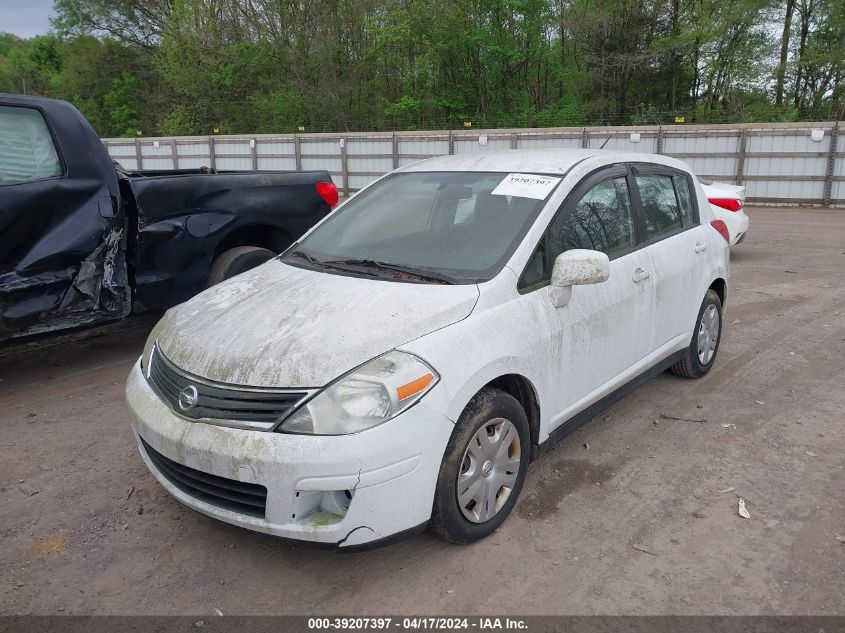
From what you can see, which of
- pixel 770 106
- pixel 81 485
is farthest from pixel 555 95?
pixel 81 485

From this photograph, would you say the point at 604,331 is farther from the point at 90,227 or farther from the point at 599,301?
the point at 90,227

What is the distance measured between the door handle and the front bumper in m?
1.79

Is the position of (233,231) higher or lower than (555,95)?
lower

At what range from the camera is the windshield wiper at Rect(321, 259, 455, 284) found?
3176 millimetres

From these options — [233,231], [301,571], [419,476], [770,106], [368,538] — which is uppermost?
[770,106]

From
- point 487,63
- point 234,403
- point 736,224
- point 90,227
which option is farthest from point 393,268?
point 487,63

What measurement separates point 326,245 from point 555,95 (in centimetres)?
3443

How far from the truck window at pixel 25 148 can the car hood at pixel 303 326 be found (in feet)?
6.88

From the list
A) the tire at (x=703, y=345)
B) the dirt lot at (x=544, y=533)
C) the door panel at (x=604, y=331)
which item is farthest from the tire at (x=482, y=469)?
the tire at (x=703, y=345)

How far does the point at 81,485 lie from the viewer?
351 centimetres

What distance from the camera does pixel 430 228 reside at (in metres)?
3.72

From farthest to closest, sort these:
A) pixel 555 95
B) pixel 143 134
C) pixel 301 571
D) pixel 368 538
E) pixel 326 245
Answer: pixel 143 134
pixel 555 95
pixel 326 245
pixel 301 571
pixel 368 538

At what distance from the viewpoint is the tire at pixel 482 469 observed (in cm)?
271

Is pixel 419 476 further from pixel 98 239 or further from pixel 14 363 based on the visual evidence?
pixel 14 363
